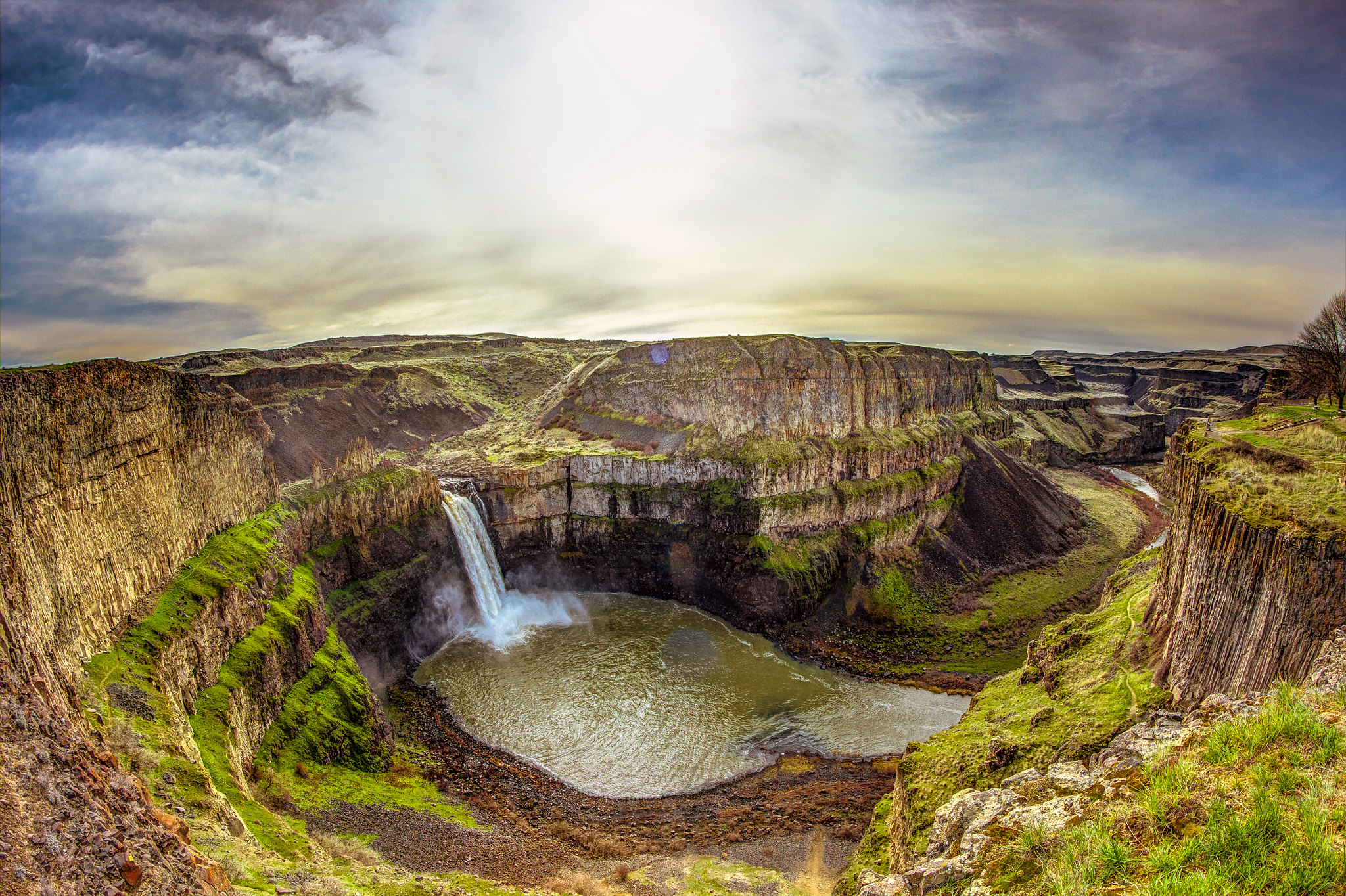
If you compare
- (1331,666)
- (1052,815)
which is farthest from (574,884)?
(1331,666)

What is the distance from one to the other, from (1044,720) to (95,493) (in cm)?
2570

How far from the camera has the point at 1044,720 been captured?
605 inches

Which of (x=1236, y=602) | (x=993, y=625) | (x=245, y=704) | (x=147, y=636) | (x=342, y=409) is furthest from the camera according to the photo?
(x=342, y=409)

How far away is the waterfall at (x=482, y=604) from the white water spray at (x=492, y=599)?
4 cm

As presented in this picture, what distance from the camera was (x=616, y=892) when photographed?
17.6 m

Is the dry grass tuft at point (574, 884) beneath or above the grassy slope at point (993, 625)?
beneath

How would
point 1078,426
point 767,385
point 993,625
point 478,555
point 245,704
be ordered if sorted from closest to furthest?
point 245,704, point 993,625, point 478,555, point 767,385, point 1078,426

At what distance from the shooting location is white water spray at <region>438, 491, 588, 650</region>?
3559 cm

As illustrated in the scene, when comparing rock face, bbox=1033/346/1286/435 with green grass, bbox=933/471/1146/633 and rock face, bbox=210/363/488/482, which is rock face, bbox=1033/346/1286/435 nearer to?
green grass, bbox=933/471/1146/633

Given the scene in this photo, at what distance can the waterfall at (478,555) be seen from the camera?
37.2m

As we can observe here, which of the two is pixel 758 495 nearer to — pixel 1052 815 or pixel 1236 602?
pixel 1236 602

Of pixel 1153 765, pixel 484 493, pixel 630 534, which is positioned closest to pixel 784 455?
pixel 630 534

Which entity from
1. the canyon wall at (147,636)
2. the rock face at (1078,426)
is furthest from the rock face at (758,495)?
the rock face at (1078,426)

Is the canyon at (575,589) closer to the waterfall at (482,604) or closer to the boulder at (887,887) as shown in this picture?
the waterfall at (482,604)
